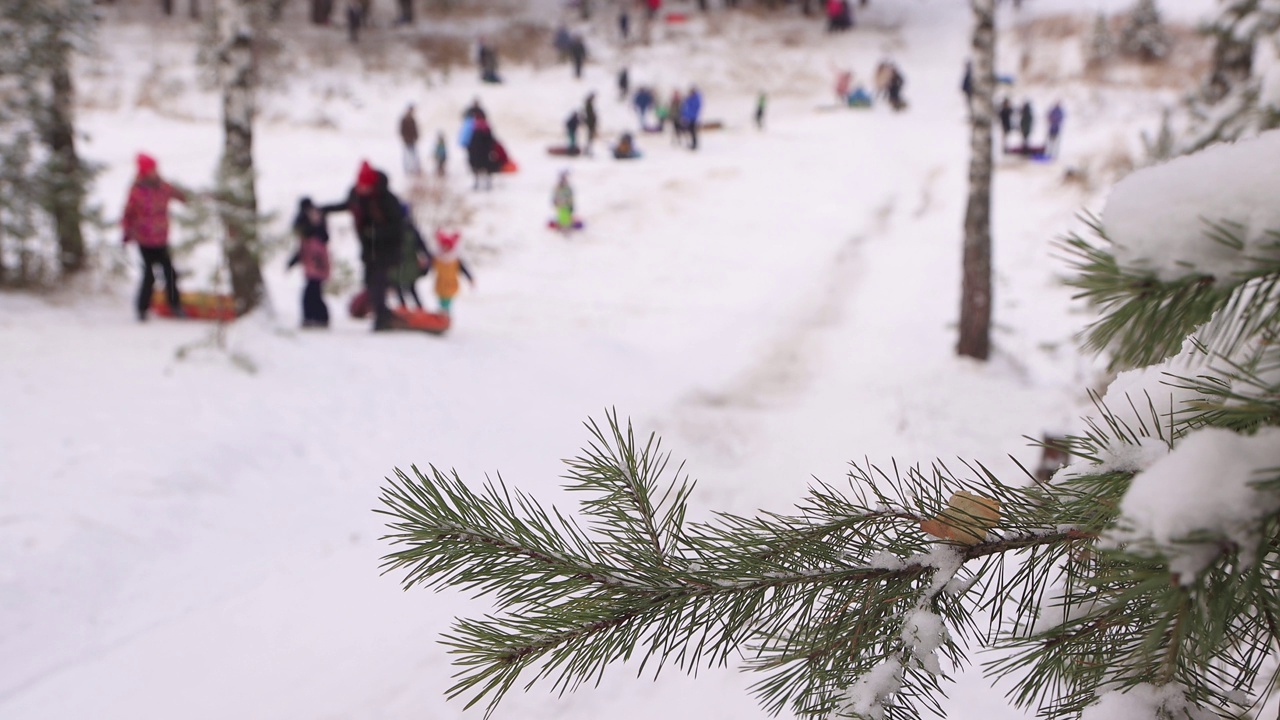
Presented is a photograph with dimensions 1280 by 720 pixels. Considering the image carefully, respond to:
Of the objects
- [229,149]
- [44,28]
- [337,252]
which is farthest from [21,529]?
[337,252]

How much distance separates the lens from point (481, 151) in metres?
18.7

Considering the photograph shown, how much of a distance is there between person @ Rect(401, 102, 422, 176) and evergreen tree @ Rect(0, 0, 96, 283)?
1049 cm

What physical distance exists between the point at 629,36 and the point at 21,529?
37583mm

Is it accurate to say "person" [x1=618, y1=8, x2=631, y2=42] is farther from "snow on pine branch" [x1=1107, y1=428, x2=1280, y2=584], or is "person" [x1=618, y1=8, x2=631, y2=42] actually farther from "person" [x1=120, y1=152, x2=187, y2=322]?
"snow on pine branch" [x1=1107, y1=428, x2=1280, y2=584]

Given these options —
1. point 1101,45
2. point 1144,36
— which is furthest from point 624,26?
point 1144,36

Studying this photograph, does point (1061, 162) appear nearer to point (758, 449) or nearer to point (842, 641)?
point (758, 449)

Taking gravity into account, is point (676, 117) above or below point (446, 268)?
above

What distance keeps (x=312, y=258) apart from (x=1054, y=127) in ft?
68.8

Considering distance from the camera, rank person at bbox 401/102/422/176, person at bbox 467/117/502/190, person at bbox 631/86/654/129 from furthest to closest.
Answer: person at bbox 631/86/654/129 < person at bbox 401/102/422/176 < person at bbox 467/117/502/190

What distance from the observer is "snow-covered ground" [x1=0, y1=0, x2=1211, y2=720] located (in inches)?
143

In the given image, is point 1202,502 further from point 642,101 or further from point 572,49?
point 572,49

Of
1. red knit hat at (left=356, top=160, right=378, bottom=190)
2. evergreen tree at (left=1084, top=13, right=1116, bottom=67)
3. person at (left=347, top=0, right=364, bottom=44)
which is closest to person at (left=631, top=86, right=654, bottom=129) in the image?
person at (left=347, top=0, right=364, bottom=44)

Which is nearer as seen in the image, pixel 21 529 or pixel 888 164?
pixel 21 529

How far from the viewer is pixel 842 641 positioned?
1.20 meters
